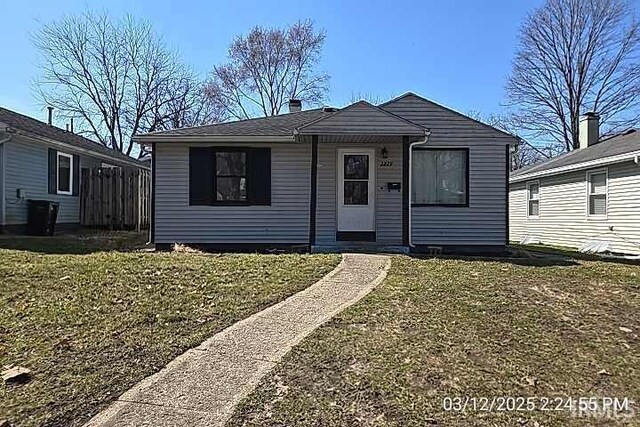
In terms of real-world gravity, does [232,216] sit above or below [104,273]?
above

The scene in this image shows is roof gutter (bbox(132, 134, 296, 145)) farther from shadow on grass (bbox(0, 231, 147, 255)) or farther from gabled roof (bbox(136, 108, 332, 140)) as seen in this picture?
shadow on grass (bbox(0, 231, 147, 255))

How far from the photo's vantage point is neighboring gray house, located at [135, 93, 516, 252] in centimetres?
1237

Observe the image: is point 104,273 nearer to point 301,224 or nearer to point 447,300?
point 447,300

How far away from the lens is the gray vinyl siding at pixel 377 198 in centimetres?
1246

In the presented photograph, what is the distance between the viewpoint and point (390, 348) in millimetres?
4926

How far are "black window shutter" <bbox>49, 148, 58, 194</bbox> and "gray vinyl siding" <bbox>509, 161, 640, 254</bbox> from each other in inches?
612

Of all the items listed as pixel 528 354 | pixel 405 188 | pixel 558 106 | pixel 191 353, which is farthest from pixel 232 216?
pixel 558 106

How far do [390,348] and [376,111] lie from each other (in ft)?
23.7

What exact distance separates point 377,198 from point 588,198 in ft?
24.7

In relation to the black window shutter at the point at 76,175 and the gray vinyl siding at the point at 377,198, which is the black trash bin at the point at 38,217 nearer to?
the black window shutter at the point at 76,175

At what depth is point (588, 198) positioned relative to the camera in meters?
16.3

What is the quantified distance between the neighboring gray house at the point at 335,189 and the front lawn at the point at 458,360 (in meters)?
5.44

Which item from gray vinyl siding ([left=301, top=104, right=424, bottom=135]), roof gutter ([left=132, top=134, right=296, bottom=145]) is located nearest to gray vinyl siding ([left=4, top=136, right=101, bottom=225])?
roof gutter ([left=132, top=134, right=296, bottom=145])
